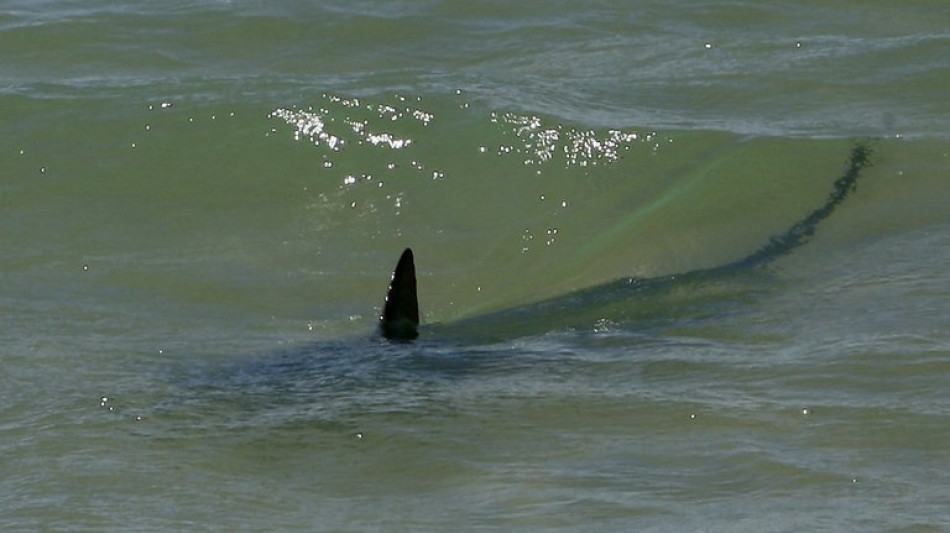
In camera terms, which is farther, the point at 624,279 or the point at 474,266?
the point at 474,266

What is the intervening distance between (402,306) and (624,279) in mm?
1108

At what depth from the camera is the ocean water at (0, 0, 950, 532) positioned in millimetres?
4301

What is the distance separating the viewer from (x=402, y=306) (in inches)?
219

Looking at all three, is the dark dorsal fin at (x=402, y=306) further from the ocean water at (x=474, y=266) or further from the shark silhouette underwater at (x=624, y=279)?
the ocean water at (x=474, y=266)

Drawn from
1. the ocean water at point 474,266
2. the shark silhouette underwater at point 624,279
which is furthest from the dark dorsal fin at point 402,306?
the ocean water at point 474,266

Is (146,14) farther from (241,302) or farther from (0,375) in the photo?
(0,375)

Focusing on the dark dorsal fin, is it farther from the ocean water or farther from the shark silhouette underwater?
the ocean water

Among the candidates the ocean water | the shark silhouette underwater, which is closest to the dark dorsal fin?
the shark silhouette underwater

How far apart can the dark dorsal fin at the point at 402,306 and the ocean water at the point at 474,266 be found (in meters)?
0.11

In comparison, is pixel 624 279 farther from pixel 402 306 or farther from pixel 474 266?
pixel 402 306

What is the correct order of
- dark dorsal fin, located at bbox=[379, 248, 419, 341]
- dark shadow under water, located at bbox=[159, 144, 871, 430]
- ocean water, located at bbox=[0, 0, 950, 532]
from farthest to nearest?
dark dorsal fin, located at bbox=[379, 248, 419, 341]
dark shadow under water, located at bbox=[159, 144, 871, 430]
ocean water, located at bbox=[0, 0, 950, 532]

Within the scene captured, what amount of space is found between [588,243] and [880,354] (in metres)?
1.88

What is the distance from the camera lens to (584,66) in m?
8.41

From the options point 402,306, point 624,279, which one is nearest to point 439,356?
point 402,306
